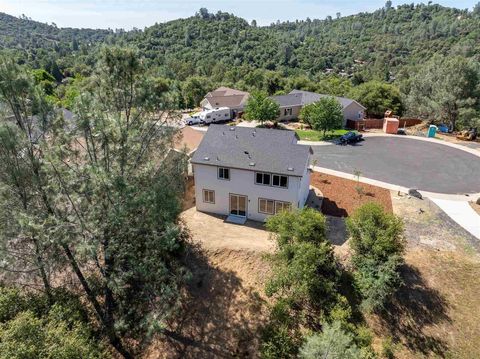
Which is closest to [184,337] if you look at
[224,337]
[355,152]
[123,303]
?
[224,337]

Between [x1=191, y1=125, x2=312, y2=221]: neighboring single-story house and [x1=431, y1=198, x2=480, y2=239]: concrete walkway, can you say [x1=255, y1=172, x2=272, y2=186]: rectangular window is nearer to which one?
[x1=191, y1=125, x2=312, y2=221]: neighboring single-story house

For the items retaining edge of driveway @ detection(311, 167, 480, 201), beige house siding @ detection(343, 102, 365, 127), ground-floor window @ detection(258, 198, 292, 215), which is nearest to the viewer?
ground-floor window @ detection(258, 198, 292, 215)

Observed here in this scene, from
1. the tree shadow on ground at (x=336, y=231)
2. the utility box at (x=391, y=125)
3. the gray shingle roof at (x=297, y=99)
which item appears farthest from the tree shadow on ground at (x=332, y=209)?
the gray shingle roof at (x=297, y=99)

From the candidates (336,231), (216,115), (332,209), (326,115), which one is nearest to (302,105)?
(326,115)

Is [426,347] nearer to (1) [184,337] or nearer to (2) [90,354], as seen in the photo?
(1) [184,337]

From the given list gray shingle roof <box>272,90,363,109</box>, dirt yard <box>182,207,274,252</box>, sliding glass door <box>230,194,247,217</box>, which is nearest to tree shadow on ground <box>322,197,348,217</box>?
dirt yard <box>182,207,274,252</box>

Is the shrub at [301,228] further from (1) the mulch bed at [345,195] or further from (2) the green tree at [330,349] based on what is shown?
(1) the mulch bed at [345,195]

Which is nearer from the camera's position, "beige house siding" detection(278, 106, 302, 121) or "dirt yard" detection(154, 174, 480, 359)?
"dirt yard" detection(154, 174, 480, 359)
